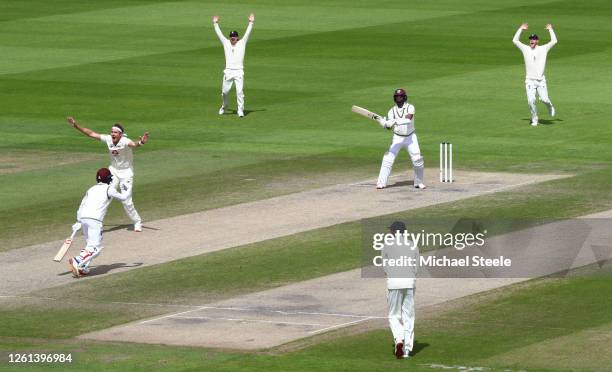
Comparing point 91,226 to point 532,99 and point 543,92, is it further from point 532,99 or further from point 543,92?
point 543,92

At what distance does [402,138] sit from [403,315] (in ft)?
42.8

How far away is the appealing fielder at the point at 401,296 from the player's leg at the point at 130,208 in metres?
8.92

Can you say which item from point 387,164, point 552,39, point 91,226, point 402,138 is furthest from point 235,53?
point 91,226

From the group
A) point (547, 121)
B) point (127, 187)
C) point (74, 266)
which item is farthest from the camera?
point (547, 121)

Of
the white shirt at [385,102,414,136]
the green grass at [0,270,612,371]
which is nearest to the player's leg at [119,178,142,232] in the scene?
the green grass at [0,270,612,371]

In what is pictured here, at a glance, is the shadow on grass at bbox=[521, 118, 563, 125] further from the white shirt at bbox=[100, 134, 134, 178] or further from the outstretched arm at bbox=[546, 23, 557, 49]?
the white shirt at bbox=[100, 134, 134, 178]

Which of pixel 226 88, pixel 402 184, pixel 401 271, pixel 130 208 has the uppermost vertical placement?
pixel 226 88

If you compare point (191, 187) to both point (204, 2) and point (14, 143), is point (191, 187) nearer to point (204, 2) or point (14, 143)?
point (14, 143)

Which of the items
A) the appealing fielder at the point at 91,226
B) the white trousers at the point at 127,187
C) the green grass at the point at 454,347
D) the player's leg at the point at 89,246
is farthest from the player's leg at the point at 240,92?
the green grass at the point at 454,347

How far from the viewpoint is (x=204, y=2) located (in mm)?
73062

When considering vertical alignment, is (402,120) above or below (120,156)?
above

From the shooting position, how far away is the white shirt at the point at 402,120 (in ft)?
115

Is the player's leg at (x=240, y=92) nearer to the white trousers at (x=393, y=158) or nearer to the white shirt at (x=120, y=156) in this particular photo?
the white trousers at (x=393, y=158)

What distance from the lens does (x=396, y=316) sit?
2250cm
